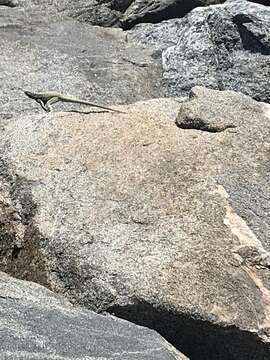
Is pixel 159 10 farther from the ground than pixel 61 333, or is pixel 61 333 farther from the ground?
pixel 61 333

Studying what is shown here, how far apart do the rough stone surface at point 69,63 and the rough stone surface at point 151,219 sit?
4.45 ft

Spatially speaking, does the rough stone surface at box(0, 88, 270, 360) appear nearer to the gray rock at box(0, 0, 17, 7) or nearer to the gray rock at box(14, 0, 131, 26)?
the gray rock at box(14, 0, 131, 26)

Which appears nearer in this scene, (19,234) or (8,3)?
(19,234)

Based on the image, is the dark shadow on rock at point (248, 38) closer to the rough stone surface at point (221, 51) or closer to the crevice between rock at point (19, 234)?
the rough stone surface at point (221, 51)

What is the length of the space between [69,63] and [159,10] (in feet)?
5.58

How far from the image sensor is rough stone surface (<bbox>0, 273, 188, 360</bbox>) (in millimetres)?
3283

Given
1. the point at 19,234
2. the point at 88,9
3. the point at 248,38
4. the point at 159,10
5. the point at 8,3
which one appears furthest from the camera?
the point at 8,3

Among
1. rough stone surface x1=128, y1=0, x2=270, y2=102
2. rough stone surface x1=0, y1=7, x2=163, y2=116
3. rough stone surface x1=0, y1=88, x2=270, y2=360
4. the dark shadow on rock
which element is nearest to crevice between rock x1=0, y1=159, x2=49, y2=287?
rough stone surface x1=0, y1=88, x2=270, y2=360

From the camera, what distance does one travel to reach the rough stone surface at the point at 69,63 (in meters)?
6.83

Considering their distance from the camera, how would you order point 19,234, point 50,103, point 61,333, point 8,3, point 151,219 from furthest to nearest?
1. point 8,3
2. point 50,103
3. point 19,234
4. point 151,219
5. point 61,333

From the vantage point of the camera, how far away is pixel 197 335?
412 centimetres

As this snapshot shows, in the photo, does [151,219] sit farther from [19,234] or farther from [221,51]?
[221,51]

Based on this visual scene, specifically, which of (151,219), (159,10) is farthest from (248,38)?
(151,219)

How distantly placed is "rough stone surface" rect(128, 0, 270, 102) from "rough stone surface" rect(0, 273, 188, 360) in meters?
3.79
